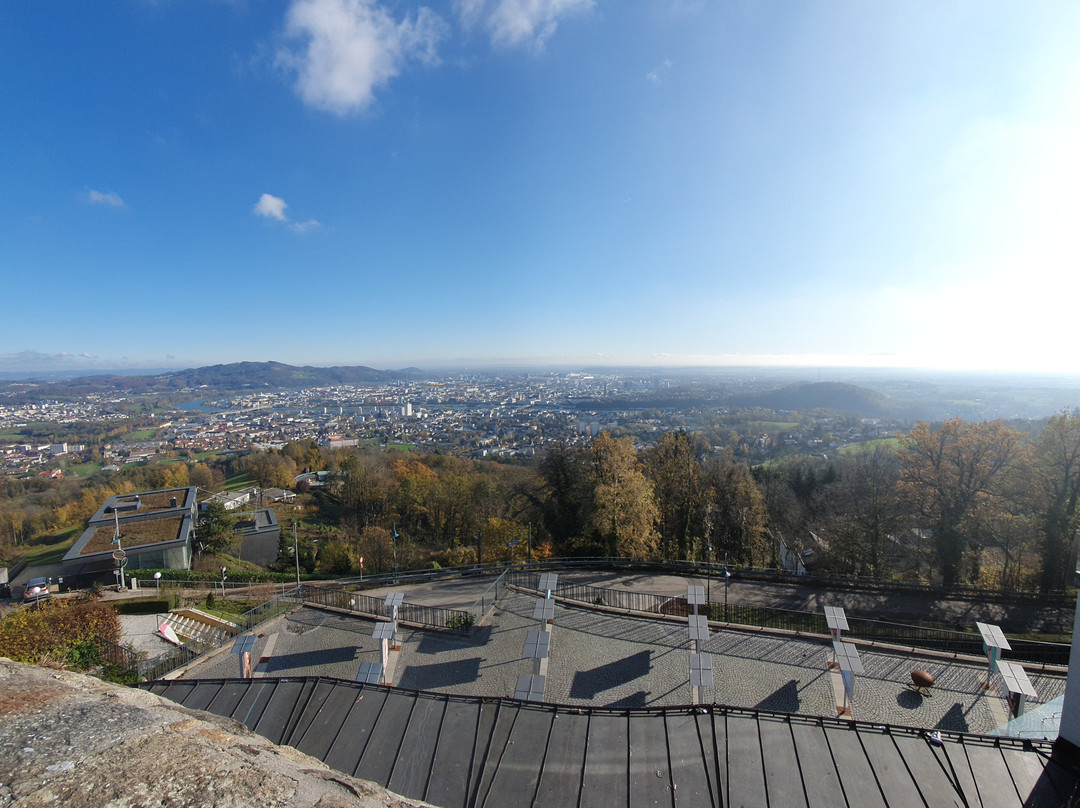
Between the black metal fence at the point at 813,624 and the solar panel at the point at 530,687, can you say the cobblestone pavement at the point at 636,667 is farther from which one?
the solar panel at the point at 530,687

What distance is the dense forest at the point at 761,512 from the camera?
16.8 m

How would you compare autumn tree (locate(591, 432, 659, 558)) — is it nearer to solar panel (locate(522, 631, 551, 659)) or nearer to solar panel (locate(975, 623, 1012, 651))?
solar panel (locate(522, 631, 551, 659))

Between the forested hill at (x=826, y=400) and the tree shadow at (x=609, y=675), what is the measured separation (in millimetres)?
72599

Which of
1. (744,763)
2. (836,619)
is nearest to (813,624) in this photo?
(836,619)

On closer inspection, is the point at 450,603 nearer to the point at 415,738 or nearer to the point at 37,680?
the point at 415,738

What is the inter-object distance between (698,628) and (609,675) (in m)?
2.48

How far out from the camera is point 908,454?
19016 millimetres

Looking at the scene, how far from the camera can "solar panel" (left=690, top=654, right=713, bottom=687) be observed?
777 cm

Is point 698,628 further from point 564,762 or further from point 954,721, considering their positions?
point 954,721

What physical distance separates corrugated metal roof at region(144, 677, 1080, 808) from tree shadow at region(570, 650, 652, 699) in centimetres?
379

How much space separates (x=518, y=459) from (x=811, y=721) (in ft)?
166

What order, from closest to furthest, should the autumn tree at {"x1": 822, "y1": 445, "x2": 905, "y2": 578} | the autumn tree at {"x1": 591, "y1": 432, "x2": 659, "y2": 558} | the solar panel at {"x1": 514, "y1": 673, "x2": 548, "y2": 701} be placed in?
the solar panel at {"x1": 514, "y1": 673, "x2": 548, "y2": 701}
the autumn tree at {"x1": 822, "y1": 445, "x2": 905, "y2": 578}
the autumn tree at {"x1": 591, "y1": 432, "x2": 659, "y2": 558}

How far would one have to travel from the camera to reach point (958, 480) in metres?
17.5

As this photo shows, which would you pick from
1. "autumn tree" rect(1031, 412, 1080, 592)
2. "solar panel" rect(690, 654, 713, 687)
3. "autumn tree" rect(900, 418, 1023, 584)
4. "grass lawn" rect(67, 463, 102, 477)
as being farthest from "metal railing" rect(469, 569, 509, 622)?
"grass lawn" rect(67, 463, 102, 477)
